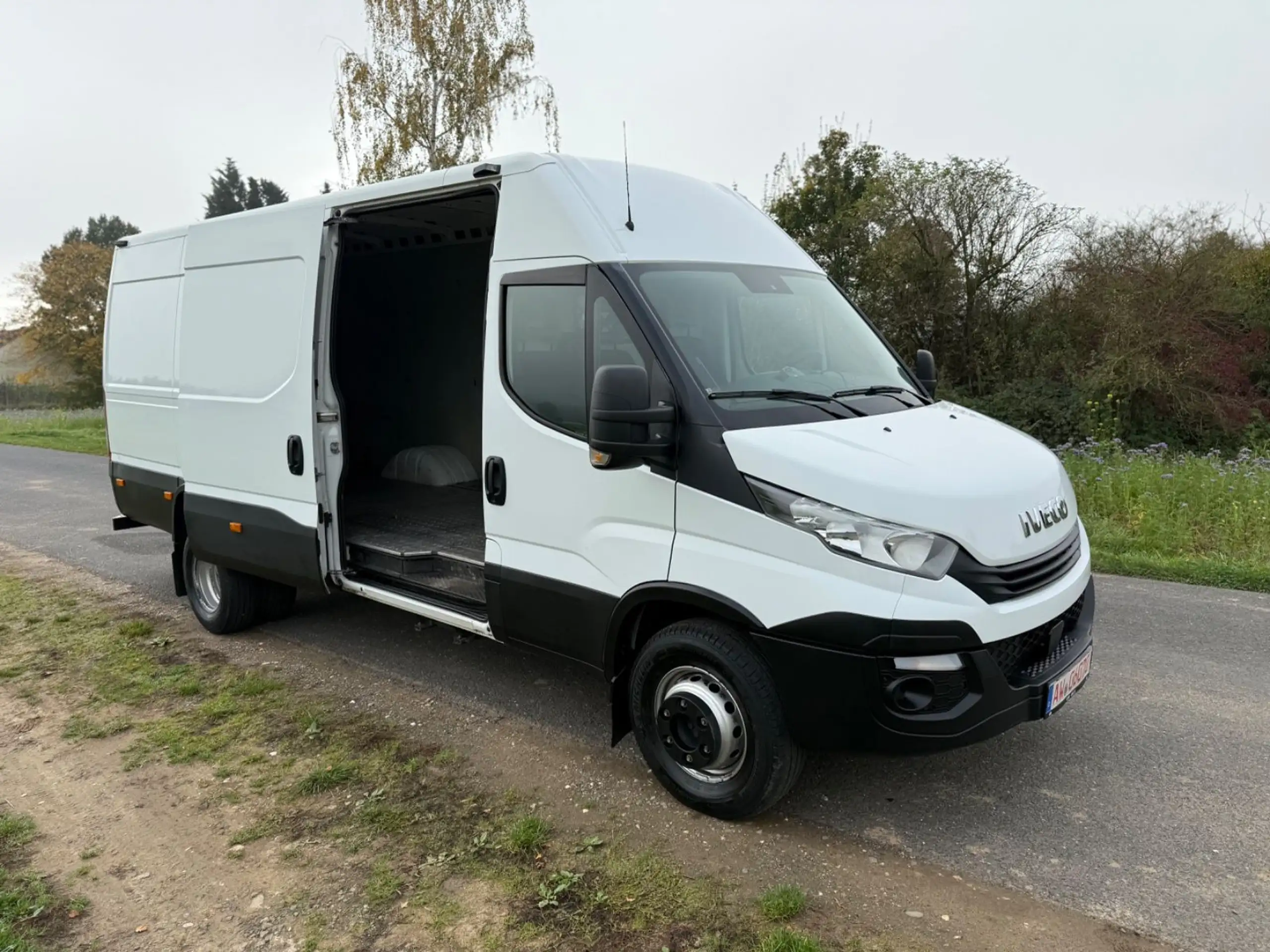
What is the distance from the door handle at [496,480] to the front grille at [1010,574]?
197cm

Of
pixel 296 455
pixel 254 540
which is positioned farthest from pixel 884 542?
pixel 254 540

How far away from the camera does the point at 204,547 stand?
5801 mm

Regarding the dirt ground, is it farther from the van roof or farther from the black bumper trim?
the van roof

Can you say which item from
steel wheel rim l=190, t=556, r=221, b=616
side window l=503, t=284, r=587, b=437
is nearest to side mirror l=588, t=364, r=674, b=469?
side window l=503, t=284, r=587, b=437

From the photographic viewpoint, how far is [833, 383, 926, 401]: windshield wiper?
152 inches

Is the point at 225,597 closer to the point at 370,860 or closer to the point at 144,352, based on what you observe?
the point at 144,352

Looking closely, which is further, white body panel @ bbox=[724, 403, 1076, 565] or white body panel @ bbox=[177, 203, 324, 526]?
white body panel @ bbox=[177, 203, 324, 526]

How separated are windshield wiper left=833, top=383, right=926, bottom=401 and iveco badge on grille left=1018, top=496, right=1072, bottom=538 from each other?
844mm

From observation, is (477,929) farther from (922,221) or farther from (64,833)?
(922,221)

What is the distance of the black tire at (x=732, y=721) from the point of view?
3.29m

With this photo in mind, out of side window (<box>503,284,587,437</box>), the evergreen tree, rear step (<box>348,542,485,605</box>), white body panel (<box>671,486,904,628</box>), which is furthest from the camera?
the evergreen tree

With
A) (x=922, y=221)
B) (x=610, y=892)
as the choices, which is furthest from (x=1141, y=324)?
(x=610, y=892)

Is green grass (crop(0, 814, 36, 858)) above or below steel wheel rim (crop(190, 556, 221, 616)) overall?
below

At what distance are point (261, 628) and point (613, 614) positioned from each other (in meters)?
3.53
